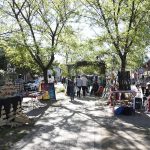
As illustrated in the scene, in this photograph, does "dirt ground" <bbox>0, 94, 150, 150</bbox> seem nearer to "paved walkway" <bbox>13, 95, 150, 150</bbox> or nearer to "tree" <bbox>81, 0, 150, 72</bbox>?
"paved walkway" <bbox>13, 95, 150, 150</bbox>

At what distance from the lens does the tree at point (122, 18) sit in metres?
26.0

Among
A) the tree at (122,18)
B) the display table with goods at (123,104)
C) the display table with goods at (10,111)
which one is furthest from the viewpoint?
the tree at (122,18)

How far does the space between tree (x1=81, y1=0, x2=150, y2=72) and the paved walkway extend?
7.80 metres

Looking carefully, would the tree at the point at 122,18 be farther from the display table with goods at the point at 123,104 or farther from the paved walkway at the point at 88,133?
the paved walkway at the point at 88,133

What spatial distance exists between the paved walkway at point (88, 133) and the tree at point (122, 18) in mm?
7795

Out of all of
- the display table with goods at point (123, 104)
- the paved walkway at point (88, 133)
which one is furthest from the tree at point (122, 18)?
the paved walkway at point (88, 133)

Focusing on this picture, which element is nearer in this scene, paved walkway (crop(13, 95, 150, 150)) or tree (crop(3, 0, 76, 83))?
paved walkway (crop(13, 95, 150, 150))

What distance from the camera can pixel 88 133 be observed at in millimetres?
14312

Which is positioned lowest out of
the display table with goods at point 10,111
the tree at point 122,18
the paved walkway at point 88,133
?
the paved walkway at point 88,133

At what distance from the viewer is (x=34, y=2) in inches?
1268

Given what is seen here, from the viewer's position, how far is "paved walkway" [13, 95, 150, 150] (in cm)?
1205

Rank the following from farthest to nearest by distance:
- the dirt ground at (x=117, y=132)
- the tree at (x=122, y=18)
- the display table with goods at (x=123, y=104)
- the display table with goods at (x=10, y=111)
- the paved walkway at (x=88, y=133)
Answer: the tree at (x=122, y=18) < the display table with goods at (x=123, y=104) < the display table with goods at (x=10, y=111) < the dirt ground at (x=117, y=132) < the paved walkway at (x=88, y=133)

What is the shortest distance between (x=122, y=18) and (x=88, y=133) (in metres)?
14.1

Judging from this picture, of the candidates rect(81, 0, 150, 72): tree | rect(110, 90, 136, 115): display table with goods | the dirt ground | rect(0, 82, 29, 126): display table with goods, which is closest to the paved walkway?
the dirt ground
